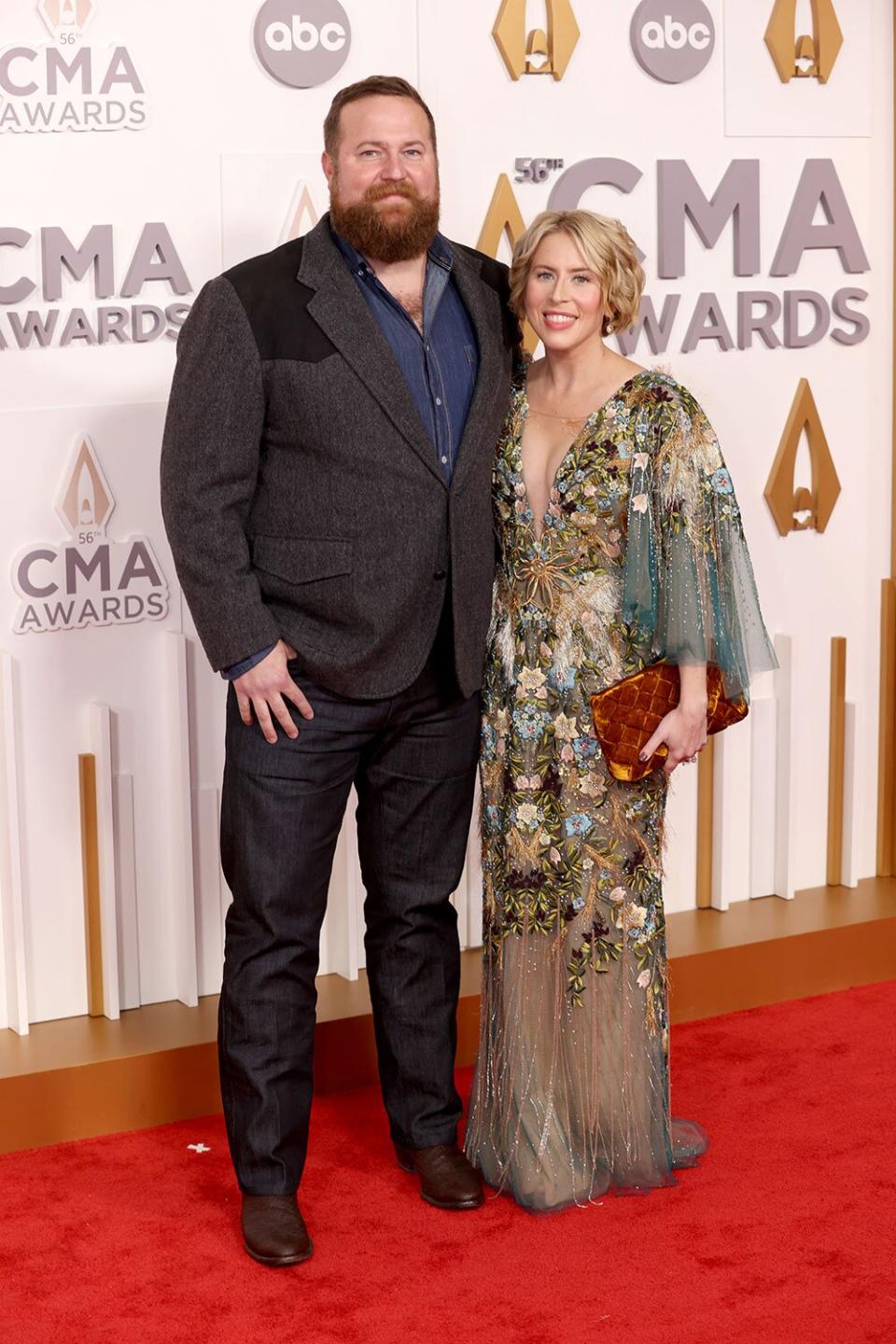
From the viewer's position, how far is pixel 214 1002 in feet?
11.3

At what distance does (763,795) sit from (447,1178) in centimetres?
138

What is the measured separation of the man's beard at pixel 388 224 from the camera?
262cm

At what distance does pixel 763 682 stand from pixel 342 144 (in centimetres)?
173

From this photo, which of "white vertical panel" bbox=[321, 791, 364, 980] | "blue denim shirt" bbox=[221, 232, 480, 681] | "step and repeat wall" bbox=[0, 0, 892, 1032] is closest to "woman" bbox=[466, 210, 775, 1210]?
"blue denim shirt" bbox=[221, 232, 480, 681]

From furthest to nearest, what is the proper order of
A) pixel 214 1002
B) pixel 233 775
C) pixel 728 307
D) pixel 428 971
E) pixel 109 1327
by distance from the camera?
pixel 728 307 < pixel 214 1002 < pixel 428 971 < pixel 233 775 < pixel 109 1327

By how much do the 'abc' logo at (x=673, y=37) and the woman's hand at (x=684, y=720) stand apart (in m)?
1.46

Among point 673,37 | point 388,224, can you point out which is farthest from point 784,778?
point 388,224

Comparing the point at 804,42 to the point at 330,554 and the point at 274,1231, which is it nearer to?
the point at 330,554

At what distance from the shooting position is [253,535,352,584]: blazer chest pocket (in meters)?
2.64

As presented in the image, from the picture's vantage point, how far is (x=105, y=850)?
10.8ft

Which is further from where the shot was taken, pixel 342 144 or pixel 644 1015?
pixel 644 1015

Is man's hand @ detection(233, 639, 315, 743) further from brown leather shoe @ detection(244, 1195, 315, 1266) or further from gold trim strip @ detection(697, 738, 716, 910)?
gold trim strip @ detection(697, 738, 716, 910)

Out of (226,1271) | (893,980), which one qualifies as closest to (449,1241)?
(226,1271)

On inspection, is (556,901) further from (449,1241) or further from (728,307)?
(728,307)
